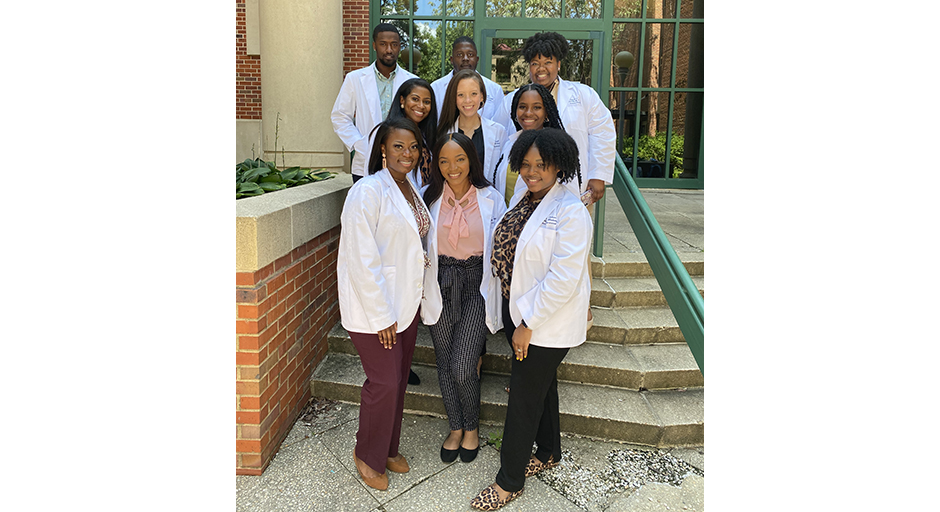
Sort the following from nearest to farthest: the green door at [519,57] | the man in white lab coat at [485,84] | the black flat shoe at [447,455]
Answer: the black flat shoe at [447,455]
the man in white lab coat at [485,84]
the green door at [519,57]

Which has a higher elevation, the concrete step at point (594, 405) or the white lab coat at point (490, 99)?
the white lab coat at point (490, 99)

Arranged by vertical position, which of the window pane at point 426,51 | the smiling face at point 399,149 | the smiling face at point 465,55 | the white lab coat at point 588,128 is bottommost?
the smiling face at point 399,149

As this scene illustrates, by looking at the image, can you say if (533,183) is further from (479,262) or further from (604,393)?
(604,393)

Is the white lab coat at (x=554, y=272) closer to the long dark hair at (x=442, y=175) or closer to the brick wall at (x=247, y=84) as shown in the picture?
the long dark hair at (x=442, y=175)

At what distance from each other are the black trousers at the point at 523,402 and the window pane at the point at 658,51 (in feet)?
25.0

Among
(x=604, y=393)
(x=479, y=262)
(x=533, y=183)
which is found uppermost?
(x=533, y=183)

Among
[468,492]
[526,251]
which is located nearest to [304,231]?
[526,251]

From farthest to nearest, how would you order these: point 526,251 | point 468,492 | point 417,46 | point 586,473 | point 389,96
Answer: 1. point 417,46
2. point 389,96
3. point 586,473
4. point 468,492
5. point 526,251

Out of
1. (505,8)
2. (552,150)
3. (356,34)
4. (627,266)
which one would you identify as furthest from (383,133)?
(356,34)

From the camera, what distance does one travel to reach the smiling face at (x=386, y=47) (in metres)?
4.67

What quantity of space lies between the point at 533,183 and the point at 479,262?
2.28 ft

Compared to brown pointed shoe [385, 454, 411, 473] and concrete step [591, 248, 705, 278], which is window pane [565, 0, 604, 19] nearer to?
concrete step [591, 248, 705, 278]

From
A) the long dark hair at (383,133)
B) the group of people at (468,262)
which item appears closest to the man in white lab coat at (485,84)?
the group of people at (468,262)

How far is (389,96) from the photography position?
477 cm
